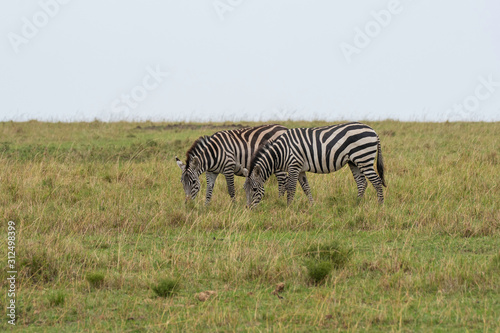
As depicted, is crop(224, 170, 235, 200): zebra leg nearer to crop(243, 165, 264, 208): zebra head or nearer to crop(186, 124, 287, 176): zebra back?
crop(186, 124, 287, 176): zebra back

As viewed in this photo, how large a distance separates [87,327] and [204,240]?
2.94 m

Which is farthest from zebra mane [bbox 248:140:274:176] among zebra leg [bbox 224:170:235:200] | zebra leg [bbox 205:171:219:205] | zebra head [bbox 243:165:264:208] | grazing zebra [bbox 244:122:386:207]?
zebra leg [bbox 205:171:219:205]

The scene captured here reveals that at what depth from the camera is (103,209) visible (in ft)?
30.2

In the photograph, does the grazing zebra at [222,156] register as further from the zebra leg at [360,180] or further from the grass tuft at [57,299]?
the grass tuft at [57,299]

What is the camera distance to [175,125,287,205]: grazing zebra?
9.82m

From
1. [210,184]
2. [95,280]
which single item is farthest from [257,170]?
[95,280]

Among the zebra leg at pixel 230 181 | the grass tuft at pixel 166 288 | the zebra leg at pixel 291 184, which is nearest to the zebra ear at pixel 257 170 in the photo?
the zebra leg at pixel 291 184

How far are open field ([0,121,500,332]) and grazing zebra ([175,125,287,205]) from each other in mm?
433

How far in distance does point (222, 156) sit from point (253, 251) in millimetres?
4153

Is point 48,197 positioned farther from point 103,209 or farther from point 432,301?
point 432,301

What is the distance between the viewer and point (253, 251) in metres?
6.26

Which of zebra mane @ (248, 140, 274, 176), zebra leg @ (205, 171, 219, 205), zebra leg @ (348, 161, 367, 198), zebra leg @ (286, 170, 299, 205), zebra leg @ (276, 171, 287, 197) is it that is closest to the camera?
zebra mane @ (248, 140, 274, 176)

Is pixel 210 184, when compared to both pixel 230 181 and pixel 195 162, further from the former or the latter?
pixel 195 162

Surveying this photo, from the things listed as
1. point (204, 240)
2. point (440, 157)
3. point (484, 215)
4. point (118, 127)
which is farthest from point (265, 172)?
point (118, 127)
